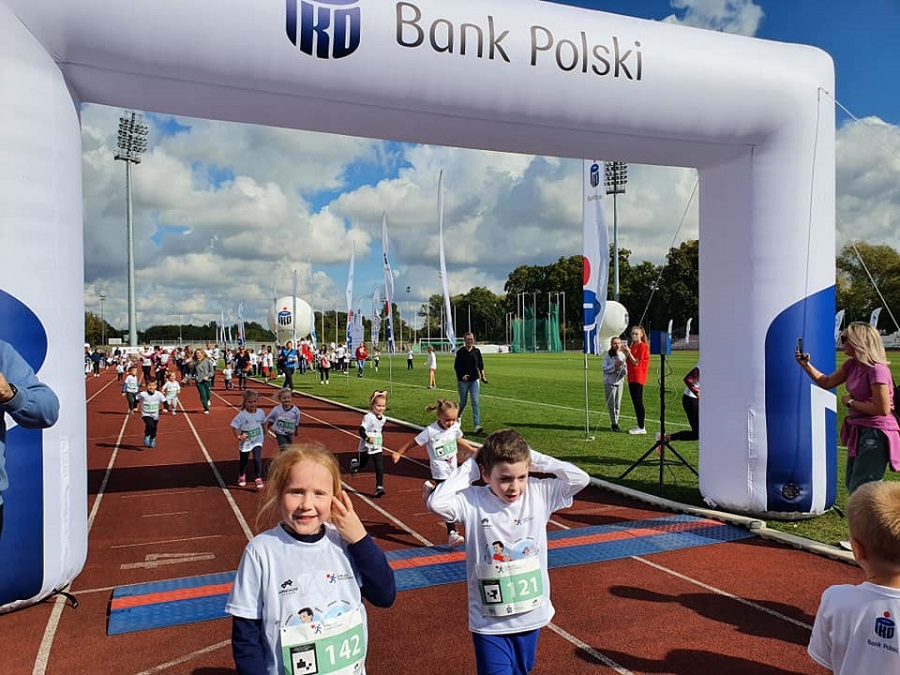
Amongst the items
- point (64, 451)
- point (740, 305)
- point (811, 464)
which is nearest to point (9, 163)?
point (64, 451)

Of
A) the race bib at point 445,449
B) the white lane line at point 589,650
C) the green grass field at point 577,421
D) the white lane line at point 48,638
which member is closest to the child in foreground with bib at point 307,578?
the white lane line at point 589,650

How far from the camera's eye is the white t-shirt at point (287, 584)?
2186 mm

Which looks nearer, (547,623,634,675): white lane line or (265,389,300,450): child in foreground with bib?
(547,623,634,675): white lane line

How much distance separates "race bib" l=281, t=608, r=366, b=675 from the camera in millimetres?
2197

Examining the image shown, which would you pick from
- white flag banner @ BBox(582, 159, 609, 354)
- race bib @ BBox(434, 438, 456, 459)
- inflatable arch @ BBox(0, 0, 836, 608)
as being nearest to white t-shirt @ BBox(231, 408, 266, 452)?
race bib @ BBox(434, 438, 456, 459)

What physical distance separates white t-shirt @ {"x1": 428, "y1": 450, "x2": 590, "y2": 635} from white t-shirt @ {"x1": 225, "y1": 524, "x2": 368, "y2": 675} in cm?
76

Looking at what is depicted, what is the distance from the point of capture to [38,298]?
4.88m

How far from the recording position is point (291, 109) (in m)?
5.70

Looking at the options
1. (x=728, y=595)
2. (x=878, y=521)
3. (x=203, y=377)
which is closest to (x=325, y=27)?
(x=878, y=521)

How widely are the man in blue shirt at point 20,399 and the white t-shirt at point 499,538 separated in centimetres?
198

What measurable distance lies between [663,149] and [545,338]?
81.8 metres

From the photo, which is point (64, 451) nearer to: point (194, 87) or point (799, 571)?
point (194, 87)

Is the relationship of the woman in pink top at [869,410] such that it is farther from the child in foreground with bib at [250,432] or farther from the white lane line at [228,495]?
the child in foreground with bib at [250,432]

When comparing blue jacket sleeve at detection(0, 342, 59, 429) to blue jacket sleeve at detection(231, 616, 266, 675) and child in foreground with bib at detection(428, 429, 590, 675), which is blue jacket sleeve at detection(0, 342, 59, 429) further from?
child in foreground with bib at detection(428, 429, 590, 675)
